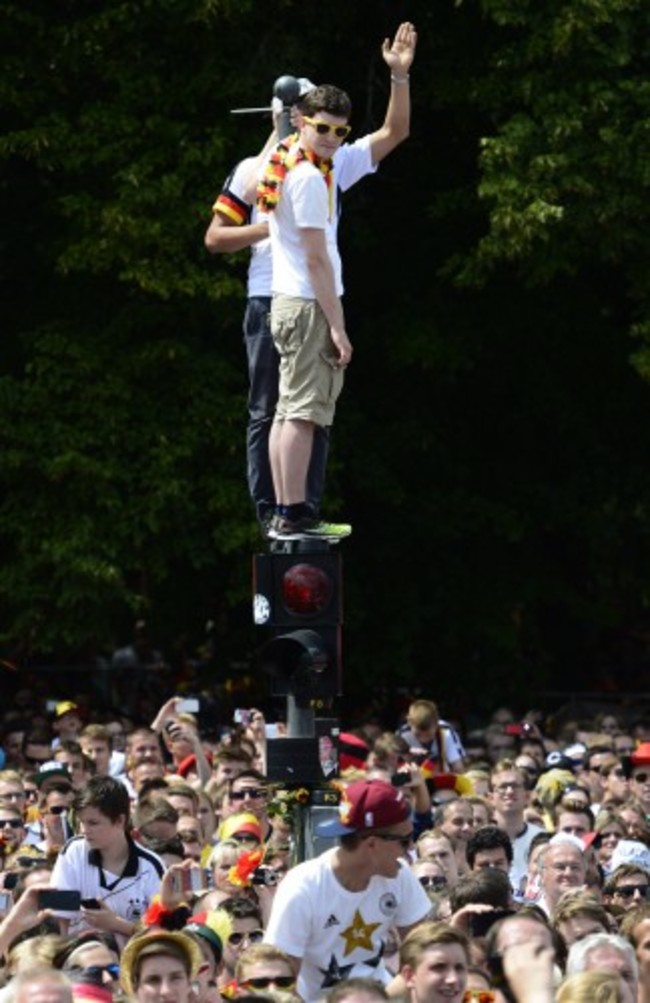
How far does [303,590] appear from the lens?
1066 centimetres

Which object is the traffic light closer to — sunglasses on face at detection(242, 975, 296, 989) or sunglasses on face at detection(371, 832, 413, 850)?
sunglasses on face at detection(371, 832, 413, 850)

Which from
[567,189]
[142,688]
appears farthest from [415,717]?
[142,688]

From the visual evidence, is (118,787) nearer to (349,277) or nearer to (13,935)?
(13,935)

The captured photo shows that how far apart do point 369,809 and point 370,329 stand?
50.4ft

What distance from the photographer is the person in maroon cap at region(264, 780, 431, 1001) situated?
9.62 metres

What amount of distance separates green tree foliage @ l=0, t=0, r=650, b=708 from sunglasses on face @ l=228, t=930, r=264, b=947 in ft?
37.0

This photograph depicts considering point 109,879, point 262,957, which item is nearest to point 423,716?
point 109,879

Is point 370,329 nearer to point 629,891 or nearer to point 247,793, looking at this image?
point 247,793

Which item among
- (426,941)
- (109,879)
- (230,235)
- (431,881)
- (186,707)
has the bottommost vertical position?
(186,707)

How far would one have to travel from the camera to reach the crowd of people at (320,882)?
916 cm

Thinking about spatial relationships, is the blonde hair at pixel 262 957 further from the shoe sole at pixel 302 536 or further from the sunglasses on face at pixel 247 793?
the sunglasses on face at pixel 247 793

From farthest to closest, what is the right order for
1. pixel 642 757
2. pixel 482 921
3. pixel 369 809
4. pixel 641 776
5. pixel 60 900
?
pixel 642 757 < pixel 641 776 < pixel 482 921 < pixel 60 900 < pixel 369 809

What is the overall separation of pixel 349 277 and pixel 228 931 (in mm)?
14886

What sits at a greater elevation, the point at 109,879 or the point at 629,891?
the point at 109,879
